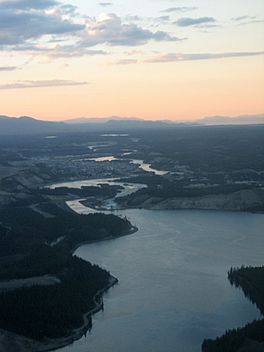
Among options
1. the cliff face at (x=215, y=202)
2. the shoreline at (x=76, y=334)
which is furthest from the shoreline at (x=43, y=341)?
the cliff face at (x=215, y=202)

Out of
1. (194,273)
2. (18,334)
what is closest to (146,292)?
(194,273)

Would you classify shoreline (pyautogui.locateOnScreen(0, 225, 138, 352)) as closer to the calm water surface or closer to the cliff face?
the calm water surface

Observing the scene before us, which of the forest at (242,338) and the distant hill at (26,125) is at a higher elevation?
the distant hill at (26,125)

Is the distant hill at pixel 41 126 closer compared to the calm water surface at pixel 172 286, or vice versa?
the calm water surface at pixel 172 286

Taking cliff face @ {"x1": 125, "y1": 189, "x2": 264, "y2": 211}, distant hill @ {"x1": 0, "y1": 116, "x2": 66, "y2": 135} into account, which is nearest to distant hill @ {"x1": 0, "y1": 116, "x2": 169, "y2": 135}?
distant hill @ {"x1": 0, "y1": 116, "x2": 66, "y2": 135}

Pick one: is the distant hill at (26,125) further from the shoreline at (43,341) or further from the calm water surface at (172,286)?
the shoreline at (43,341)

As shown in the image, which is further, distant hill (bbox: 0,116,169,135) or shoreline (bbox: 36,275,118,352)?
distant hill (bbox: 0,116,169,135)

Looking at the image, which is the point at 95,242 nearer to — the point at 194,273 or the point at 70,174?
the point at 194,273
